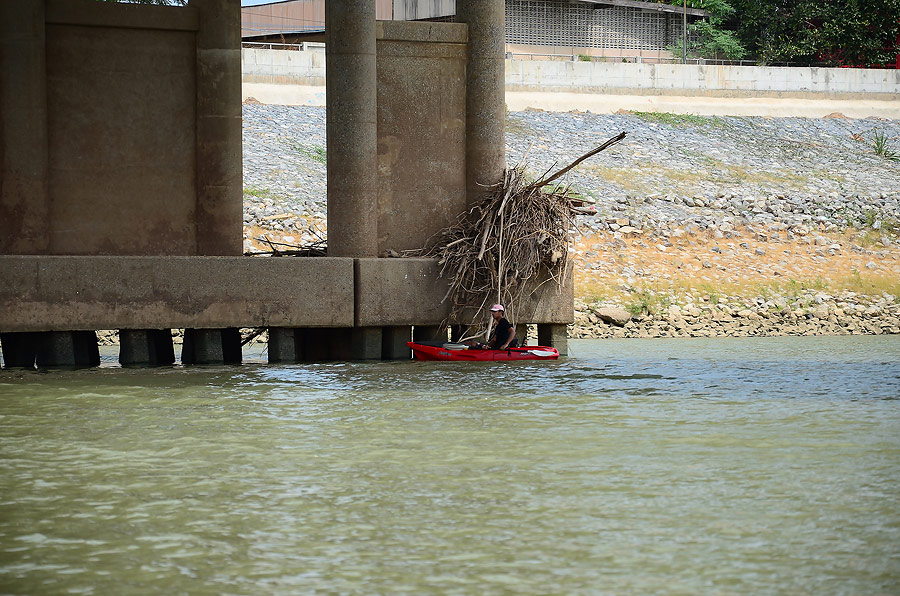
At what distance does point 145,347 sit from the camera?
22.0 m

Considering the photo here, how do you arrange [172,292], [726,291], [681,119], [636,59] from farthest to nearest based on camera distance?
[636,59] → [681,119] → [726,291] → [172,292]

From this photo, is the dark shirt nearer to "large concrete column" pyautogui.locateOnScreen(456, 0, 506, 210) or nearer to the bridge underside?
the bridge underside

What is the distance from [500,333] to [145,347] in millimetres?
6316

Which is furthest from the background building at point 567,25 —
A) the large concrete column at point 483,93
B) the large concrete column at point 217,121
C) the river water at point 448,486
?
the river water at point 448,486

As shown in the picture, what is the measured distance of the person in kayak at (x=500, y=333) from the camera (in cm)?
2222

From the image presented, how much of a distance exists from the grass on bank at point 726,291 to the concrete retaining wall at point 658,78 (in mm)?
15788

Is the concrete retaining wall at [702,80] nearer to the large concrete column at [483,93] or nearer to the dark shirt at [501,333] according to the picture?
the large concrete column at [483,93]

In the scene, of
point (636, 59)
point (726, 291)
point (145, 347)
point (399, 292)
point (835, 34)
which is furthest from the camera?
point (636, 59)

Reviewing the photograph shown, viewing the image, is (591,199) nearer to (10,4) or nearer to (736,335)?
(736,335)

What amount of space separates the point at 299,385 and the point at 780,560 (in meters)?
11.4

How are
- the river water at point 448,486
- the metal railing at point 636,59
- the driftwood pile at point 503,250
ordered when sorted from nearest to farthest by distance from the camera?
the river water at point 448,486 < the driftwood pile at point 503,250 < the metal railing at point 636,59

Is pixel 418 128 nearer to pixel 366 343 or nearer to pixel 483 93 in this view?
pixel 483 93

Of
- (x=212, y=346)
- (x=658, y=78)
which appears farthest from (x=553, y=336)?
(x=658, y=78)

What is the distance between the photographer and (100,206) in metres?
21.5
